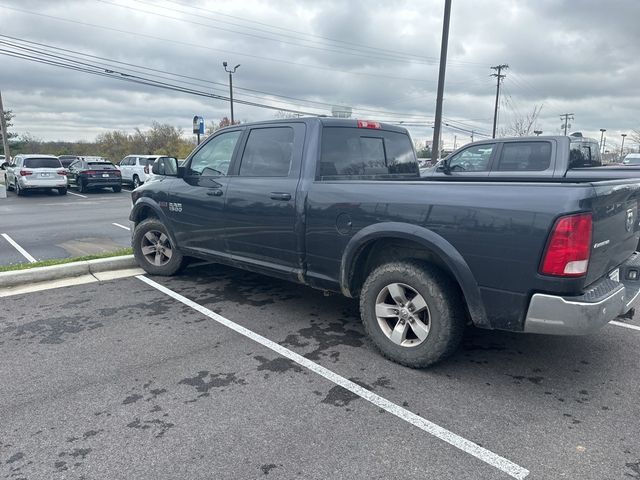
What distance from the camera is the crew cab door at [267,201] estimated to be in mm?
4227

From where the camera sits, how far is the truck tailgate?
2.84 meters

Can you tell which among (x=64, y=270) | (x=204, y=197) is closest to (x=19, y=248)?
→ (x=64, y=270)

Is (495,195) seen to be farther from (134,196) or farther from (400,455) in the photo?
(134,196)

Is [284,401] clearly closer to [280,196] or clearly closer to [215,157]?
[280,196]

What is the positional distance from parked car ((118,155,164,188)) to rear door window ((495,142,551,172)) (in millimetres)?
19426

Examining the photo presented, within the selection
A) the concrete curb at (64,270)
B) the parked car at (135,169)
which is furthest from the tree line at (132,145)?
the concrete curb at (64,270)

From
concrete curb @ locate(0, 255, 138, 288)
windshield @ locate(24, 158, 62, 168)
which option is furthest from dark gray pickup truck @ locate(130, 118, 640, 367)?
windshield @ locate(24, 158, 62, 168)

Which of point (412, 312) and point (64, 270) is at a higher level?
point (412, 312)

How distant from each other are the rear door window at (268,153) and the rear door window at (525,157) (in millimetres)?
4237

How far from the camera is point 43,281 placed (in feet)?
18.8

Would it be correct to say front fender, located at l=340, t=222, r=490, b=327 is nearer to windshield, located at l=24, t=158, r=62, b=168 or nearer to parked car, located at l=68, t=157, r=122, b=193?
windshield, located at l=24, t=158, r=62, b=168

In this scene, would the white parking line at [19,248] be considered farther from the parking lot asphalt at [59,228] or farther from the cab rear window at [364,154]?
the cab rear window at [364,154]

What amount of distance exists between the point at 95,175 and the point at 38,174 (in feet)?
8.13

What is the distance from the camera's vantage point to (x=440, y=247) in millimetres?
3176
